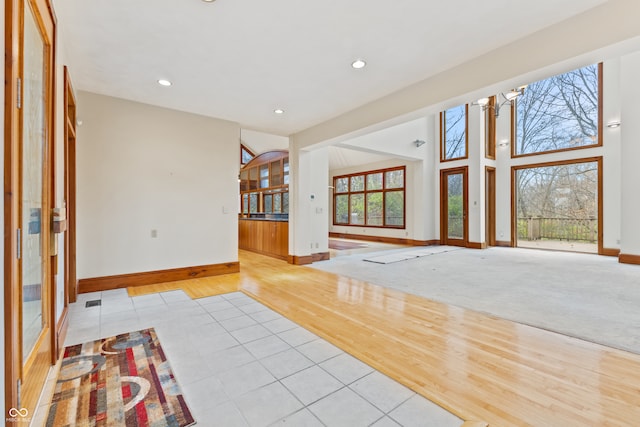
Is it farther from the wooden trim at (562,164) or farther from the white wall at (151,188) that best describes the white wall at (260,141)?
the wooden trim at (562,164)

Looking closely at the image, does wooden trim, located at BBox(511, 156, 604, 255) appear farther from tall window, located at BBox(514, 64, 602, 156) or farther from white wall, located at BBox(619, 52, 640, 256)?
white wall, located at BBox(619, 52, 640, 256)

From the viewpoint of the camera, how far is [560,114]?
296 inches

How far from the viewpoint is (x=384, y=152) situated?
7.47m

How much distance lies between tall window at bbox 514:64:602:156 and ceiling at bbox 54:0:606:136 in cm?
615

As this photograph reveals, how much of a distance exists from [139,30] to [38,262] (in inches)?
80.2

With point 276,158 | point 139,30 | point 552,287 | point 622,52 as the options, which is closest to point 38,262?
point 139,30

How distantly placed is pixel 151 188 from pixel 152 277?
1.31 metres

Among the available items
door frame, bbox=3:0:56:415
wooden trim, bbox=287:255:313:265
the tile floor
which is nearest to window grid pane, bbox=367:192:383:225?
wooden trim, bbox=287:255:313:265

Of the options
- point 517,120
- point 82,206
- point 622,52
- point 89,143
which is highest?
point 517,120

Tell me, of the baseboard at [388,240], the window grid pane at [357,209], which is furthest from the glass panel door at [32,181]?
the window grid pane at [357,209]

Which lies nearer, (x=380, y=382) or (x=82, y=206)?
(x=380, y=382)

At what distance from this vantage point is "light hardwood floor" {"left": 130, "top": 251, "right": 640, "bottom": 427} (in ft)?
5.16

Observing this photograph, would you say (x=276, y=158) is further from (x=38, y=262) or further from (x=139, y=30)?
(x=38, y=262)

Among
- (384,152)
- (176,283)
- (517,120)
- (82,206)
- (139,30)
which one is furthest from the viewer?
(517,120)
